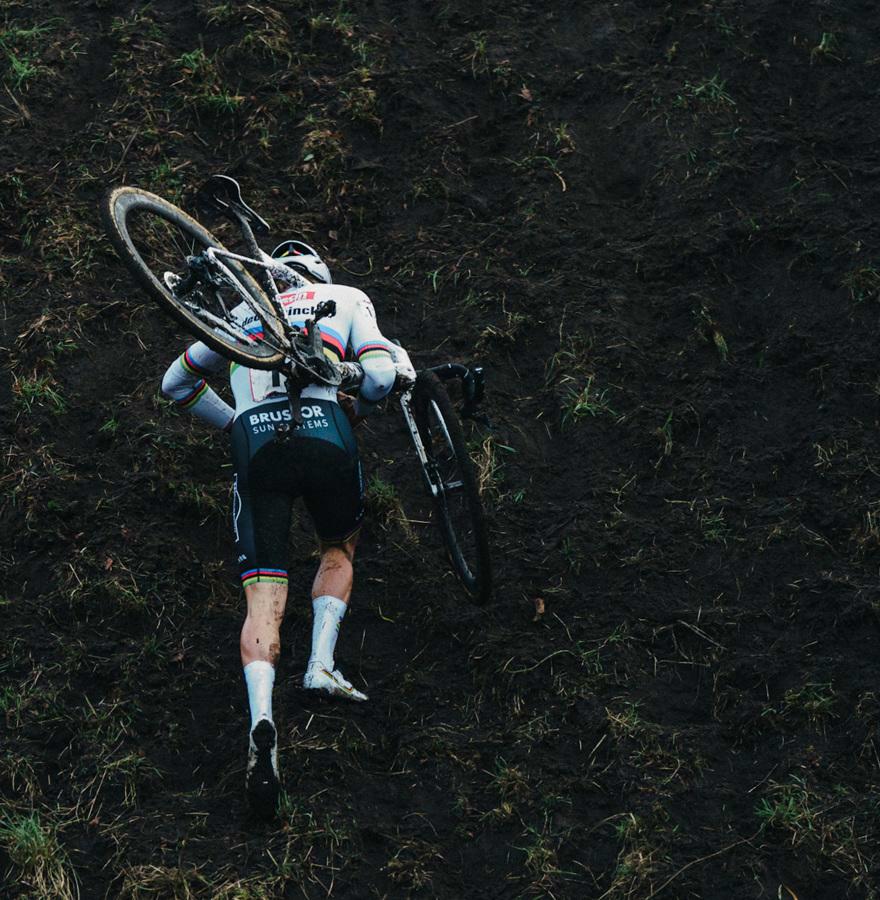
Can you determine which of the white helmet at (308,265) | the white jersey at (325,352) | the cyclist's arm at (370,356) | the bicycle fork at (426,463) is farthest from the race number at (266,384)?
the white helmet at (308,265)

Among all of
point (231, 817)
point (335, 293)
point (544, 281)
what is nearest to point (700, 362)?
point (544, 281)

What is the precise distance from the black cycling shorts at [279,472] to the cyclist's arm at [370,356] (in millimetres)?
214

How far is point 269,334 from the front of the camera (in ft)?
21.6

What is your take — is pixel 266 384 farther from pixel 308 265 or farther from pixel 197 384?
A: pixel 308 265

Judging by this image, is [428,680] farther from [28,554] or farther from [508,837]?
[28,554]

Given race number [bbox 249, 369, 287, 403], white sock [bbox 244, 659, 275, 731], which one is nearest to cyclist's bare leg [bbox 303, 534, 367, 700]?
white sock [bbox 244, 659, 275, 731]

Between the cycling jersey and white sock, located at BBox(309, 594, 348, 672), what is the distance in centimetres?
32

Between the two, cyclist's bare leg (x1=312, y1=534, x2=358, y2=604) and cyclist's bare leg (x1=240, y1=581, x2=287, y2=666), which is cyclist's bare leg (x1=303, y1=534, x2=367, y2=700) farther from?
cyclist's bare leg (x1=240, y1=581, x2=287, y2=666)

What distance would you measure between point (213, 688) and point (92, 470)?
1725mm

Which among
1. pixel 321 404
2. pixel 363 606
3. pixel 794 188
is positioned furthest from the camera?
pixel 794 188

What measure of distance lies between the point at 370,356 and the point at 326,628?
1383mm

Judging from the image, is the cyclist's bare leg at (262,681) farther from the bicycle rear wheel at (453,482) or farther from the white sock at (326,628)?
the bicycle rear wheel at (453,482)

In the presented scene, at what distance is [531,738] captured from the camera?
21.9ft

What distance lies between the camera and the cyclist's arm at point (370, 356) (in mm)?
6828
